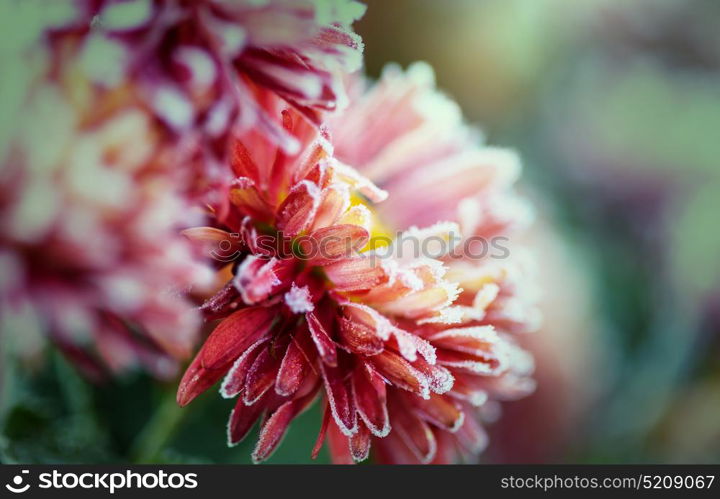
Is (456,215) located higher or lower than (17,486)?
higher

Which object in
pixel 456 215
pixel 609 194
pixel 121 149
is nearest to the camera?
pixel 121 149

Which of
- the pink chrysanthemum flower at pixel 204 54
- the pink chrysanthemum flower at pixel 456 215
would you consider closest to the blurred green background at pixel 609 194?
the pink chrysanthemum flower at pixel 456 215

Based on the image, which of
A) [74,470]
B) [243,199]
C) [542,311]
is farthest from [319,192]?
[542,311]

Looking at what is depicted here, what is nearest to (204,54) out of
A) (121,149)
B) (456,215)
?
(121,149)

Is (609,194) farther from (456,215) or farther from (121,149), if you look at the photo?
(121,149)

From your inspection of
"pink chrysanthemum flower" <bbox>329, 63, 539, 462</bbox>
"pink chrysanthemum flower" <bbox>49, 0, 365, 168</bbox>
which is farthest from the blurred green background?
"pink chrysanthemum flower" <bbox>49, 0, 365, 168</bbox>

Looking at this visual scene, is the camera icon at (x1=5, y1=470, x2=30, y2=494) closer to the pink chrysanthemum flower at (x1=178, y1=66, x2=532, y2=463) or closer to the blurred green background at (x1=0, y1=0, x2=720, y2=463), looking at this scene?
the pink chrysanthemum flower at (x1=178, y1=66, x2=532, y2=463)

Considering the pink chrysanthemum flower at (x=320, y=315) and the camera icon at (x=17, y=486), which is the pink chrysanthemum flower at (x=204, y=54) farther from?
the camera icon at (x=17, y=486)

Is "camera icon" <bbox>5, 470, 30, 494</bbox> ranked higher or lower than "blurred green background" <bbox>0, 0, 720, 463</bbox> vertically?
lower
